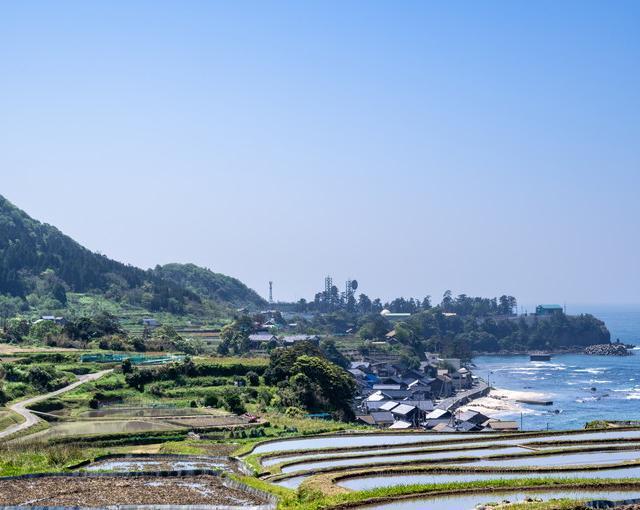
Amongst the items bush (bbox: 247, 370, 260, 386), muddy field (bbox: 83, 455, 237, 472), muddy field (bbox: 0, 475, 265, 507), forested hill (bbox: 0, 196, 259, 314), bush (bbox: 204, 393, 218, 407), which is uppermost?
forested hill (bbox: 0, 196, 259, 314)

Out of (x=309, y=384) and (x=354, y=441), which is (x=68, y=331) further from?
(x=354, y=441)

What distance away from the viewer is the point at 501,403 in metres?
93.0

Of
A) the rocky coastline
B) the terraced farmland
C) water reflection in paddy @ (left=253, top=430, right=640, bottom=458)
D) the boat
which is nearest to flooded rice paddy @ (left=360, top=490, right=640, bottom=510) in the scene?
the terraced farmland

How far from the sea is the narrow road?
31777 mm

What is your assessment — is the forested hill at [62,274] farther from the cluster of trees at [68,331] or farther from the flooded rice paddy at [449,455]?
the flooded rice paddy at [449,455]

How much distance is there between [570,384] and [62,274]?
78.7m

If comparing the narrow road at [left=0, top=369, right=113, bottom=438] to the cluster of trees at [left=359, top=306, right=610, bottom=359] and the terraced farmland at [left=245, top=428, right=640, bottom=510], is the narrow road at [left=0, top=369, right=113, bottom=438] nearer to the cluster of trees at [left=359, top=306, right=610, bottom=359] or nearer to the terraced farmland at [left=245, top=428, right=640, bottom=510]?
→ the terraced farmland at [left=245, top=428, right=640, bottom=510]

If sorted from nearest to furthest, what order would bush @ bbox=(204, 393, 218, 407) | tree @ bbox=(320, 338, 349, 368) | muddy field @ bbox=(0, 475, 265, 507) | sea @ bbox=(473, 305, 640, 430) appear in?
1. muddy field @ bbox=(0, 475, 265, 507)
2. bush @ bbox=(204, 393, 218, 407)
3. sea @ bbox=(473, 305, 640, 430)
4. tree @ bbox=(320, 338, 349, 368)

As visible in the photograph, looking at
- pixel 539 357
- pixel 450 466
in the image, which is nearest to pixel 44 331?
pixel 450 466

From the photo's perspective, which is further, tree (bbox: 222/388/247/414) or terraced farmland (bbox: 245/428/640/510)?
tree (bbox: 222/388/247/414)

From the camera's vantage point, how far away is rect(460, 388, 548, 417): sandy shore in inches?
3401

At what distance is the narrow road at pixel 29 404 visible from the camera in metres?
47.5

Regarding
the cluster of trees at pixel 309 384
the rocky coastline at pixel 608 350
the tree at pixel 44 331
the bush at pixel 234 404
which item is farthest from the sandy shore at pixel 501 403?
the rocky coastline at pixel 608 350

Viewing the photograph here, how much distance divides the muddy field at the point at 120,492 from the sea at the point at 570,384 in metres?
45.9
